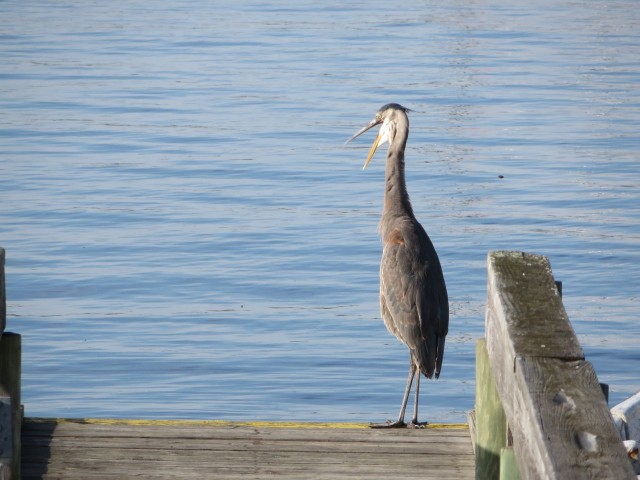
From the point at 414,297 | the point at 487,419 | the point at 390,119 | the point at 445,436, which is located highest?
the point at 390,119

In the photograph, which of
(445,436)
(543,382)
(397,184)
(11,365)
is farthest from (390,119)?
(543,382)

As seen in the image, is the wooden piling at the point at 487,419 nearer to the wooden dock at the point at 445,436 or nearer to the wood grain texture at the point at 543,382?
the wooden dock at the point at 445,436

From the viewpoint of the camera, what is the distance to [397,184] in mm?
7660

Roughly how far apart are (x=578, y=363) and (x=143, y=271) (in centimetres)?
990

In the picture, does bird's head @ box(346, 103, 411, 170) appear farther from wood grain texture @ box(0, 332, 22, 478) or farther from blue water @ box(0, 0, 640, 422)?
wood grain texture @ box(0, 332, 22, 478)

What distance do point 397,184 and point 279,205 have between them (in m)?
7.71

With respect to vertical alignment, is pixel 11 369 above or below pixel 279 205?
below

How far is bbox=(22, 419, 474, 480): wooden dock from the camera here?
500 cm

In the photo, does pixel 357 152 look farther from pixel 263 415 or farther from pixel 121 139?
pixel 263 415

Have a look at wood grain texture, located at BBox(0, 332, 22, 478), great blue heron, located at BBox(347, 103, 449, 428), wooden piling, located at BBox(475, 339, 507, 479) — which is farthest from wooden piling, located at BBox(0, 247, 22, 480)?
great blue heron, located at BBox(347, 103, 449, 428)

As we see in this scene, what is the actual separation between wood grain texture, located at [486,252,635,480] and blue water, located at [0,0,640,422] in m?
5.60

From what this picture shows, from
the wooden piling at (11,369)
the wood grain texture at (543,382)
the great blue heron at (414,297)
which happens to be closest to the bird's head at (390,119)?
the great blue heron at (414,297)

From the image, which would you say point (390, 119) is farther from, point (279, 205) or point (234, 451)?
point (279, 205)

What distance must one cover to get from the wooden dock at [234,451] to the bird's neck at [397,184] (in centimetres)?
218
